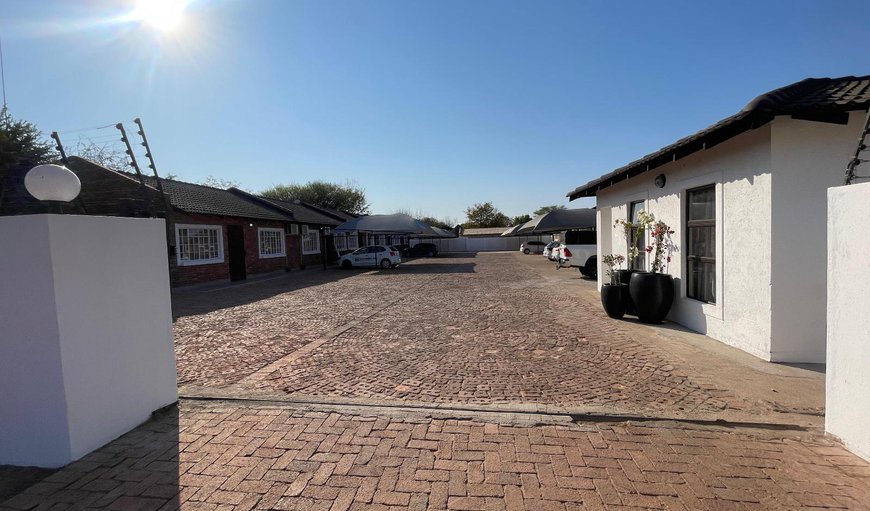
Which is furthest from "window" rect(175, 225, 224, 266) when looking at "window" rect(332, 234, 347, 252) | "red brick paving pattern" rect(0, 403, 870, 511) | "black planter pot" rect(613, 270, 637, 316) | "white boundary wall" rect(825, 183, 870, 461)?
"white boundary wall" rect(825, 183, 870, 461)

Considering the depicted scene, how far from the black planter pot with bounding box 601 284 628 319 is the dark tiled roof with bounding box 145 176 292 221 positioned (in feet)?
48.8

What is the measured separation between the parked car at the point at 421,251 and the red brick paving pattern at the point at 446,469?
1390 inches

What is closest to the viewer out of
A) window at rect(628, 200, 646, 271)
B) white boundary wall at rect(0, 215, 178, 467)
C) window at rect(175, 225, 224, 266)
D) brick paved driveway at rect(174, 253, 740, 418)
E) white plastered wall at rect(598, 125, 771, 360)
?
white boundary wall at rect(0, 215, 178, 467)

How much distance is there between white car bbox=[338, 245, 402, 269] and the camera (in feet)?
77.2

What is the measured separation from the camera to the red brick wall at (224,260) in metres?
15.3

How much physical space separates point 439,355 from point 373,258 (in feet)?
60.1

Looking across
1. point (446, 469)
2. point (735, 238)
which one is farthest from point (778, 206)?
point (446, 469)

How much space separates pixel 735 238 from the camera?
5.65 metres

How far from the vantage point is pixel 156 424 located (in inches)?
149

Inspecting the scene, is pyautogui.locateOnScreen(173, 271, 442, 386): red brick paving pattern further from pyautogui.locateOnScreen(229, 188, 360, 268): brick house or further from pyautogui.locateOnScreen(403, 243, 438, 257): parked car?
pyautogui.locateOnScreen(403, 243, 438, 257): parked car

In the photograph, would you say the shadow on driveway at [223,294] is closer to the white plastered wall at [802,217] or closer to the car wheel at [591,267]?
the car wheel at [591,267]

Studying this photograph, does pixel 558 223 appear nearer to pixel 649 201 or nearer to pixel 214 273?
pixel 649 201

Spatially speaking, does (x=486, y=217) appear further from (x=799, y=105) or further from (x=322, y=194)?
(x=799, y=105)

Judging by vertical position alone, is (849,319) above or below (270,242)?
below
